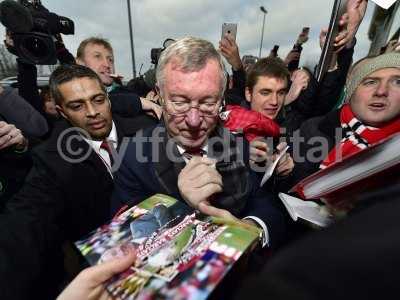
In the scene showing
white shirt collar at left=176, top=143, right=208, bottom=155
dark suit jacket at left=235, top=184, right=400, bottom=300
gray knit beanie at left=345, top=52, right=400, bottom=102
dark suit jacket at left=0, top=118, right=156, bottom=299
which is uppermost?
gray knit beanie at left=345, top=52, right=400, bottom=102

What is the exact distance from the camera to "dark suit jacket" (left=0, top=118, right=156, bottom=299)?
3.51 ft

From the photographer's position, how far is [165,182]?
4.62 feet

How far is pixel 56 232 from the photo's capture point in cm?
149

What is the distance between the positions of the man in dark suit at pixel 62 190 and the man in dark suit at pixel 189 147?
1.13 feet

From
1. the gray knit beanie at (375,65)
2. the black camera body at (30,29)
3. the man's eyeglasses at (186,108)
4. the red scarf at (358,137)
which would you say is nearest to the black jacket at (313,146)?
the red scarf at (358,137)

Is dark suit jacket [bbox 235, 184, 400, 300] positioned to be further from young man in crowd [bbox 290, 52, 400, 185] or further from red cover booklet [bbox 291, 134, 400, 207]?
young man in crowd [bbox 290, 52, 400, 185]

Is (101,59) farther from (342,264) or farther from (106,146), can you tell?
(342,264)

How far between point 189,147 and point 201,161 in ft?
1.27

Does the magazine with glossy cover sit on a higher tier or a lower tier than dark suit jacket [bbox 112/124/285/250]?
higher

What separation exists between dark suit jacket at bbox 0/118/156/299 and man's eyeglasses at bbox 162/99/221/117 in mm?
736

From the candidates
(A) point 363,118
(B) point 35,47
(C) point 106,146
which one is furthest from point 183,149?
(B) point 35,47

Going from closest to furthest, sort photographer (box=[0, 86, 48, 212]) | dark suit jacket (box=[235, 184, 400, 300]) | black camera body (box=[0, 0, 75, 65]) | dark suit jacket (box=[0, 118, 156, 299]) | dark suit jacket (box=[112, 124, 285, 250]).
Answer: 1. dark suit jacket (box=[235, 184, 400, 300])
2. dark suit jacket (box=[0, 118, 156, 299])
3. dark suit jacket (box=[112, 124, 285, 250])
4. photographer (box=[0, 86, 48, 212])
5. black camera body (box=[0, 0, 75, 65])

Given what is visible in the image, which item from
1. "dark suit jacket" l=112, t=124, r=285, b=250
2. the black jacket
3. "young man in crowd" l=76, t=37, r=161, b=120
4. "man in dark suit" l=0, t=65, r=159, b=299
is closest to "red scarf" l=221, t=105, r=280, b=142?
"dark suit jacket" l=112, t=124, r=285, b=250

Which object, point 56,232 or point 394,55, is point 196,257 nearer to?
point 56,232
